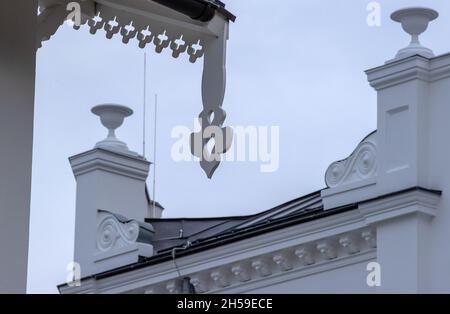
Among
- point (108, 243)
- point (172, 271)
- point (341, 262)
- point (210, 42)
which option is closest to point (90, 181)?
point (108, 243)

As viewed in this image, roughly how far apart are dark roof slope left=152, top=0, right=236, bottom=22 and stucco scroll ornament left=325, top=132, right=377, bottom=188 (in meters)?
15.4

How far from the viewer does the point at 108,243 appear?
95.8 feet

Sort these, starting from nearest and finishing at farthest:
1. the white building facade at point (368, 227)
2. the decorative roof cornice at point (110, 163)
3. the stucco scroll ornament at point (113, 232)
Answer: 1. the white building facade at point (368, 227)
2. the stucco scroll ornament at point (113, 232)
3. the decorative roof cornice at point (110, 163)

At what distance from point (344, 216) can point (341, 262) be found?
0.68m

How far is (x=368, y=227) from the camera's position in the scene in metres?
24.2

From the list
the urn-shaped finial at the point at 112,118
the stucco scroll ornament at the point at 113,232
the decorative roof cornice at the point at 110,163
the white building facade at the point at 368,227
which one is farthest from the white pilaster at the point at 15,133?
the decorative roof cornice at the point at 110,163

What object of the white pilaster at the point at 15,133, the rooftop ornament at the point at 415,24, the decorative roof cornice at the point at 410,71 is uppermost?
the rooftop ornament at the point at 415,24

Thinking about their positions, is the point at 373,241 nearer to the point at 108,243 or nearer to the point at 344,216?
the point at 344,216

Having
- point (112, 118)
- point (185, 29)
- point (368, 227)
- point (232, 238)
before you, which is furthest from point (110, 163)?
point (185, 29)

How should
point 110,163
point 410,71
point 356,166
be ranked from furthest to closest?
point 110,163 → point 356,166 → point 410,71

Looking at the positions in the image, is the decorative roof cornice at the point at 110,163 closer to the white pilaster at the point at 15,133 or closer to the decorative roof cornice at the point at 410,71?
the decorative roof cornice at the point at 410,71

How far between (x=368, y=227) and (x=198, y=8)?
15000mm

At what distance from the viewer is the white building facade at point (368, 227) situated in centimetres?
2372

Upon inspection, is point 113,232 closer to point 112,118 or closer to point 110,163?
point 110,163
